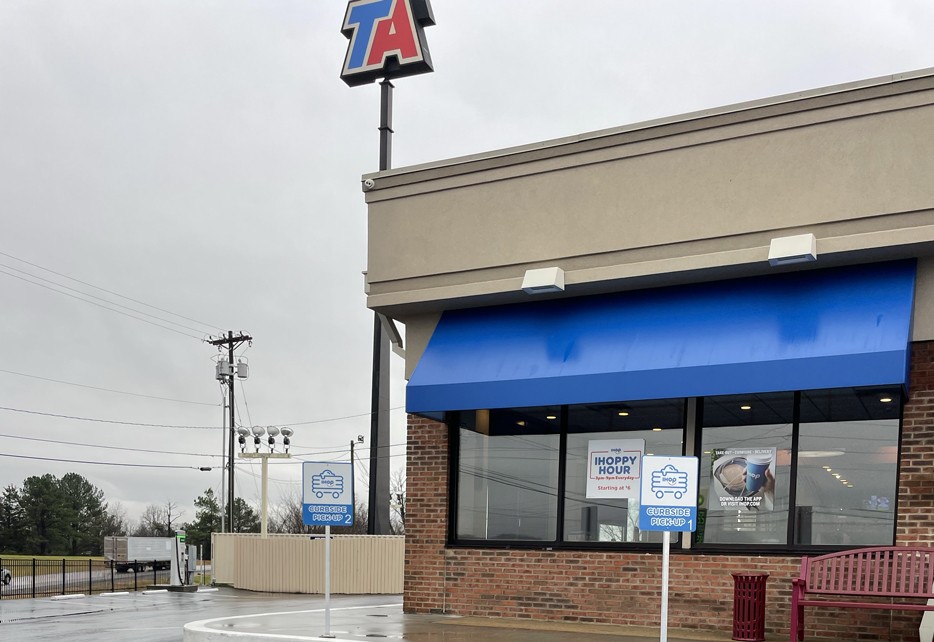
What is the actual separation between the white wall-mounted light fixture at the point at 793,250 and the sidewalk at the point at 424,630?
464cm

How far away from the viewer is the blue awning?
480 inches

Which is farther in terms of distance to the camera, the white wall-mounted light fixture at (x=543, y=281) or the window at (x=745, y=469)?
the white wall-mounted light fixture at (x=543, y=281)

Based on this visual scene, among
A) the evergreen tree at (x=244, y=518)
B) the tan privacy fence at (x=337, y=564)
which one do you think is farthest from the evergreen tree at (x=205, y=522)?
the tan privacy fence at (x=337, y=564)

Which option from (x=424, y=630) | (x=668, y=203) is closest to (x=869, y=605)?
(x=424, y=630)

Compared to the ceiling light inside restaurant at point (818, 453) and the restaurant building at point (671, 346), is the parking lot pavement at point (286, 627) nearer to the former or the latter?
the restaurant building at point (671, 346)

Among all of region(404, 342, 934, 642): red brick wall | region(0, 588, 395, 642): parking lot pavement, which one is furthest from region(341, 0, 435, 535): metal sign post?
region(404, 342, 934, 642): red brick wall

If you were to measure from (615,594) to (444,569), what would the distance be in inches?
109

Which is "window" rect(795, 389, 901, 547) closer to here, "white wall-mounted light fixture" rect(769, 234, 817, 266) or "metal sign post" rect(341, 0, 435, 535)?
"white wall-mounted light fixture" rect(769, 234, 817, 266)

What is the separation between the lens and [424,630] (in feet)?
43.6

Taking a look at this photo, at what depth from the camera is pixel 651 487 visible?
1030 centimetres

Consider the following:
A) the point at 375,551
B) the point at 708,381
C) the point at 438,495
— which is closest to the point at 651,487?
the point at 708,381

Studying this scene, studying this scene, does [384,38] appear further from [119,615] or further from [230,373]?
[230,373]

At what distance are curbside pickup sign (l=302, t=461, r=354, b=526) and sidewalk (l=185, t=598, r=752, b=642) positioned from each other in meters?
1.41

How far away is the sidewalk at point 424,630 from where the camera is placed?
12.5 meters
